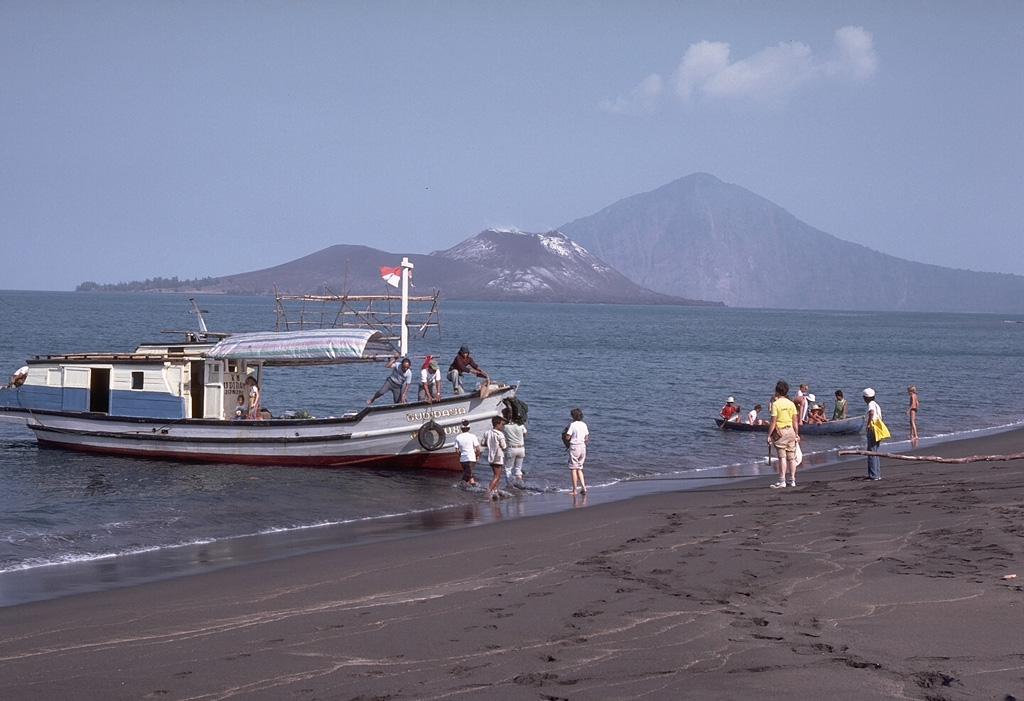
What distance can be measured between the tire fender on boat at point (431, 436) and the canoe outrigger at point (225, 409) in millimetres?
22

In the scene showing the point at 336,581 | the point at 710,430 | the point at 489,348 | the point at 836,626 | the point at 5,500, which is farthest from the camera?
the point at 489,348

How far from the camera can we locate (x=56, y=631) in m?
9.24

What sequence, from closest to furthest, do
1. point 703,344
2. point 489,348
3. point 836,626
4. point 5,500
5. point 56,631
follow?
point 836,626, point 56,631, point 5,500, point 489,348, point 703,344

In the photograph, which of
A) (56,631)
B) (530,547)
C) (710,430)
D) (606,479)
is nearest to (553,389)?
(710,430)

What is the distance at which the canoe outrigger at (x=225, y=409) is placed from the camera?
22.6m

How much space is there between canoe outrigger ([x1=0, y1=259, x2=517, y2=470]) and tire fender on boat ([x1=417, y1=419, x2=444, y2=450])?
22 millimetres

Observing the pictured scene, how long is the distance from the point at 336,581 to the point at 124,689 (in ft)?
12.7

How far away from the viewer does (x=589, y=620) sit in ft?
28.3

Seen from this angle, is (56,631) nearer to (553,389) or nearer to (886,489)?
(886,489)

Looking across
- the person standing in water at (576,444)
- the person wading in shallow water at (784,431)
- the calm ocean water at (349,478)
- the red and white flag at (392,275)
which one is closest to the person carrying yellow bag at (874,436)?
the person wading in shallow water at (784,431)

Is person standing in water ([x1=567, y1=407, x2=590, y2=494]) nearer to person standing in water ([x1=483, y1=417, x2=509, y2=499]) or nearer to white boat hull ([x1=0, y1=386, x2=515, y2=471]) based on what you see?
person standing in water ([x1=483, y1=417, x2=509, y2=499])

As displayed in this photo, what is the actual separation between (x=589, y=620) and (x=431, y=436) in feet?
45.5

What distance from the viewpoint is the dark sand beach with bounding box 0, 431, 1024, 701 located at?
7023mm

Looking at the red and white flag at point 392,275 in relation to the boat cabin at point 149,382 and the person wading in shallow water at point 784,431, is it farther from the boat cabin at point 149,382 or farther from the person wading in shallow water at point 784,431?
the person wading in shallow water at point 784,431
